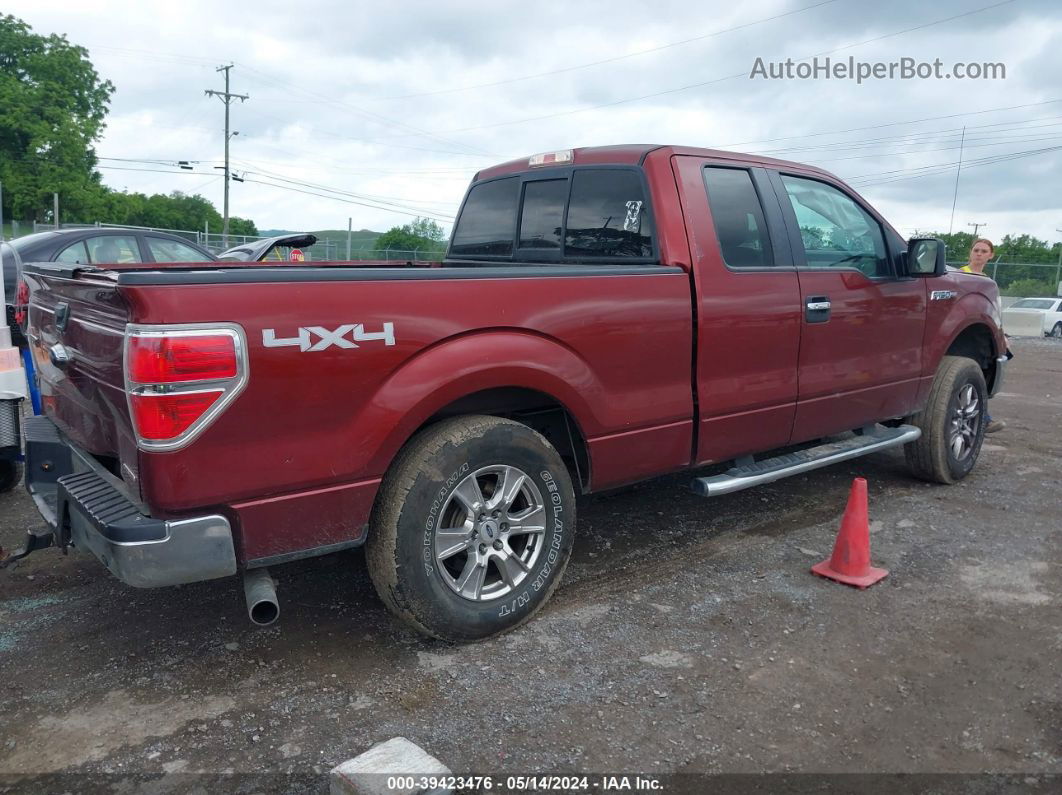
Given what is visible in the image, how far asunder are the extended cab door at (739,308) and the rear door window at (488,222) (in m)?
1.10

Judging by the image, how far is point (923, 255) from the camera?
4938mm

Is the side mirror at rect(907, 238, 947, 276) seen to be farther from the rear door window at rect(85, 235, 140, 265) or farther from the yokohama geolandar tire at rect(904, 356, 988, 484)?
the rear door window at rect(85, 235, 140, 265)

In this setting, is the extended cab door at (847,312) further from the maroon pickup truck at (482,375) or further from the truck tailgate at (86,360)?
the truck tailgate at (86,360)

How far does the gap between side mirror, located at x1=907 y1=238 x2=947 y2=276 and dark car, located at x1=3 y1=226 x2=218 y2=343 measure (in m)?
6.48

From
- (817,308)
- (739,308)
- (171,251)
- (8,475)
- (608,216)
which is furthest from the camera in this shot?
(171,251)

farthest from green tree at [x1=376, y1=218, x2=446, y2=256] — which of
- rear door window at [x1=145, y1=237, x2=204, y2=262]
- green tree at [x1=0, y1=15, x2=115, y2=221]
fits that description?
rear door window at [x1=145, y1=237, x2=204, y2=262]

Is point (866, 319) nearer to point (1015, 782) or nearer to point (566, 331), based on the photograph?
point (566, 331)

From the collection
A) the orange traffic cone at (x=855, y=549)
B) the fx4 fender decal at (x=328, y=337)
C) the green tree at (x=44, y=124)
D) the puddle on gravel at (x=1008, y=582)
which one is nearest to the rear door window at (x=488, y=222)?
the fx4 fender decal at (x=328, y=337)

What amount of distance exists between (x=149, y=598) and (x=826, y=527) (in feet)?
11.8

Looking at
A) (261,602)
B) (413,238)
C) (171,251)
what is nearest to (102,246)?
(171,251)

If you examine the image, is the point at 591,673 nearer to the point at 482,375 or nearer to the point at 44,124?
the point at 482,375

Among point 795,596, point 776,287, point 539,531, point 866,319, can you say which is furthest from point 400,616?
point 866,319

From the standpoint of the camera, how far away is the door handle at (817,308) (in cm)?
430

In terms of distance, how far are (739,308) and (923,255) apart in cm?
170
